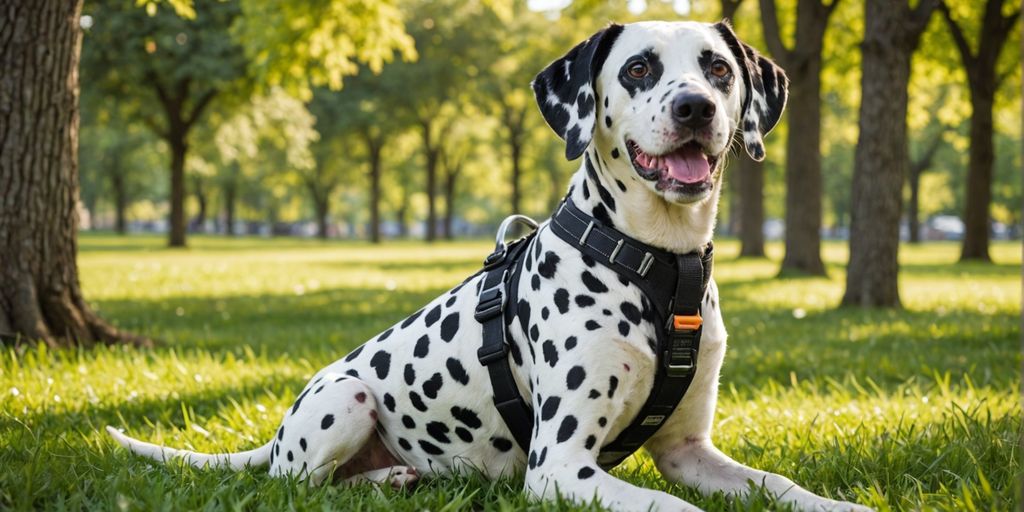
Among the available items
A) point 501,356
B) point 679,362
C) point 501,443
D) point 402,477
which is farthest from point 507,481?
point 679,362

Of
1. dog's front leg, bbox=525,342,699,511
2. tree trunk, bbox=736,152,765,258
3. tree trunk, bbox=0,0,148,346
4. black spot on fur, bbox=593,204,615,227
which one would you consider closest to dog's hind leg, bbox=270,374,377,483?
dog's front leg, bbox=525,342,699,511

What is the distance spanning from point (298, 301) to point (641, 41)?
34.3ft

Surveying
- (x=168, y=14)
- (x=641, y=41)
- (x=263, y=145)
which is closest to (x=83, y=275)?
(x=168, y=14)

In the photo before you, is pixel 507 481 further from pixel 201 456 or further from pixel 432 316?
pixel 201 456

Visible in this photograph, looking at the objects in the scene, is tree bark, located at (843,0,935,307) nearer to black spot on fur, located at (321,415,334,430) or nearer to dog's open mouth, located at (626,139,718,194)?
dog's open mouth, located at (626,139,718,194)

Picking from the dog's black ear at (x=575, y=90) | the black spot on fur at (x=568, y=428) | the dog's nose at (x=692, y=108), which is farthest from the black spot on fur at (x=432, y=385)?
the dog's nose at (x=692, y=108)

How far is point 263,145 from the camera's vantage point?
45.7m

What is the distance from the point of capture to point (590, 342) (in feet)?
10.4

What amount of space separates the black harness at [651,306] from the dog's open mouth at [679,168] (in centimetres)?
26

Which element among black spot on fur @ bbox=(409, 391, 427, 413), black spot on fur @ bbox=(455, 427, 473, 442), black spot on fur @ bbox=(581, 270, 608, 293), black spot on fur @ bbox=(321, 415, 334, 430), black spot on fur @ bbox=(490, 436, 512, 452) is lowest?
black spot on fur @ bbox=(490, 436, 512, 452)

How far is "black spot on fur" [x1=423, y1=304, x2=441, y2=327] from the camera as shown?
12.3 feet

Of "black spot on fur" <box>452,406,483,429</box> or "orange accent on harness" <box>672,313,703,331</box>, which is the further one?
"black spot on fur" <box>452,406,483,429</box>

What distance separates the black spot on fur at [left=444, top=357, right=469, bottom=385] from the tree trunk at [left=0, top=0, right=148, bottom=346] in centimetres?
452

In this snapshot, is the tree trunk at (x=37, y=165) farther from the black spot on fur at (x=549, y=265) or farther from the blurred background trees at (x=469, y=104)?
the black spot on fur at (x=549, y=265)
